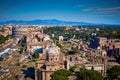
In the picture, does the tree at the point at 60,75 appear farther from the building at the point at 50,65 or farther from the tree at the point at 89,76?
the tree at the point at 89,76

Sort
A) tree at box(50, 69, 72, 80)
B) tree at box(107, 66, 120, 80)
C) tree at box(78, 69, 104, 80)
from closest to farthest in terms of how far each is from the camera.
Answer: tree at box(50, 69, 72, 80)
tree at box(78, 69, 104, 80)
tree at box(107, 66, 120, 80)

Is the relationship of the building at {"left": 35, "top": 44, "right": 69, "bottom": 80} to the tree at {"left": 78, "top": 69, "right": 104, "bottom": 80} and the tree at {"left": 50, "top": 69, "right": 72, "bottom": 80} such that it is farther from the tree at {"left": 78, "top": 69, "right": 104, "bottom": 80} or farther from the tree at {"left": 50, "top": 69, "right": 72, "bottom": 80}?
the tree at {"left": 78, "top": 69, "right": 104, "bottom": 80}

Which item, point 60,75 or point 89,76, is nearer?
point 60,75

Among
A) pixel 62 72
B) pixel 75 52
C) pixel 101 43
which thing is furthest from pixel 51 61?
pixel 101 43

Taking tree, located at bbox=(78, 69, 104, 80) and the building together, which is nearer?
tree, located at bbox=(78, 69, 104, 80)

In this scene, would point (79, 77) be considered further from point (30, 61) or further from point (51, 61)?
point (30, 61)

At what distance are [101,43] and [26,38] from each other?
12.2m

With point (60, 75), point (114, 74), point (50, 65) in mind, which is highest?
point (50, 65)

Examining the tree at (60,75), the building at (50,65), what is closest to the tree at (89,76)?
the tree at (60,75)

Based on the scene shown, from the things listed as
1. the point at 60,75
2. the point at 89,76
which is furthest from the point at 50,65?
the point at 89,76

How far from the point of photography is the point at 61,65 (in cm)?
1745

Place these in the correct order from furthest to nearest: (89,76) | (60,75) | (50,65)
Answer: (50,65)
(89,76)
(60,75)

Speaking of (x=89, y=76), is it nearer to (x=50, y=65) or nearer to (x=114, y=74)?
(x=114, y=74)

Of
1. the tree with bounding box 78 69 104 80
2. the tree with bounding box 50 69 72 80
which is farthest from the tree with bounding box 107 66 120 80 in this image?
the tree with bounding box 50 69 72 80
